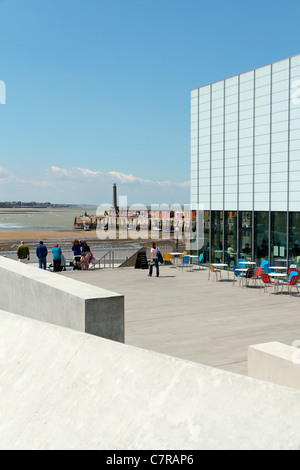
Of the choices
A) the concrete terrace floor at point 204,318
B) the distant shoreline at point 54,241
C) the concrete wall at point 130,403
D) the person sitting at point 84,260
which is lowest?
the distant shoreline at point 54,241

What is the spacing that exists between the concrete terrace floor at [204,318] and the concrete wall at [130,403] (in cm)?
414

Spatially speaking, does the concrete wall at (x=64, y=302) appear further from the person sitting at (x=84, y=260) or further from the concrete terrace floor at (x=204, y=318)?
the person sitting at (x=84, y=260)

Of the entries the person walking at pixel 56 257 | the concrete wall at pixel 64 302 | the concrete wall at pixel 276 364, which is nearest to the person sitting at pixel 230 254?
the person walking at pixel 56 257

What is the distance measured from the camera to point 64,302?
274 inches

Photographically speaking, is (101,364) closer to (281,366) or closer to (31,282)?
(281,366)

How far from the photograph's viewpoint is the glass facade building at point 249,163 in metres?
18.4

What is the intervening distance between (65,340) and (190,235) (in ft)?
65.4

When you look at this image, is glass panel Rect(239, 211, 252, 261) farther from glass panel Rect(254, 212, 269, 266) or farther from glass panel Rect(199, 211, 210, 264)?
glass panel Rect(199, 211, 210, 264)

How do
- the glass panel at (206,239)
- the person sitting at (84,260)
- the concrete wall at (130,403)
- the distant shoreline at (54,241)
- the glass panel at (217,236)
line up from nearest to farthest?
the concrete wall at (130,403), the person sitting at (84,260), the glass panel at (217,236), the glass panel at (206,239), the distant shoreline at (54,241)

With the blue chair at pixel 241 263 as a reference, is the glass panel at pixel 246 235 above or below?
above

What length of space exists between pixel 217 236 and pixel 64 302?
16.4 meters

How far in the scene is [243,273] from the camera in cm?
1792

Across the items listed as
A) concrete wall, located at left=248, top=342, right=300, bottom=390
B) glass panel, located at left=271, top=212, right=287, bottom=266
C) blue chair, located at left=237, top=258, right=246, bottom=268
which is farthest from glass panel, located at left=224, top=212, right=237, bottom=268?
concrete wall, located at left=248, top=342, right=300, bottom=390

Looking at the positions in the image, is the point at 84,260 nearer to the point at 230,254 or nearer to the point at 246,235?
the point at 230,254
